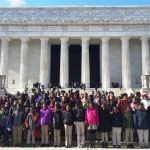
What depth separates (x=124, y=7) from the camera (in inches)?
2398

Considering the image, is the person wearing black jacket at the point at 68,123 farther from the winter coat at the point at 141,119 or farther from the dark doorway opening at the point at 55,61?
the dark doorway opening at the point at 55,61

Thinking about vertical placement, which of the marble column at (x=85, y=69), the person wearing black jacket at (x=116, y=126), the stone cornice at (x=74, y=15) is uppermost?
the stone cornice at (x=74, y=15)

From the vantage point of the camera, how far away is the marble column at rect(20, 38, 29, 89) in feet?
189

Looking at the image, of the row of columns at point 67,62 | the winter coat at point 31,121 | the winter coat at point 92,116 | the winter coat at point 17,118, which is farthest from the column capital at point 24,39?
the winter coat at point 92,116

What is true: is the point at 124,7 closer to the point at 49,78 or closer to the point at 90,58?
the point at 90,58

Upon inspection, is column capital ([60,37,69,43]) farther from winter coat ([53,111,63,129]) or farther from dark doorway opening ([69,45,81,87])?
winter coat ([53,111,63,129])

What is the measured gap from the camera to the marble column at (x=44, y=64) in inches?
2267

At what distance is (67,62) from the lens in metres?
57.6

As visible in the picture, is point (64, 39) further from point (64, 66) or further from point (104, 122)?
point (104, 122)

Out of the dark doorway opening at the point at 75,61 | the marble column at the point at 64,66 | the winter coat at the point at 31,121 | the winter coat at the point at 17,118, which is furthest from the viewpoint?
the dark doorway opening at the point at 75,61

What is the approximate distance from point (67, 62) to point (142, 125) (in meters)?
38.0

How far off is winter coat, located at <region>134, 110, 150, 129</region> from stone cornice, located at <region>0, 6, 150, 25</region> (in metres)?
38.4

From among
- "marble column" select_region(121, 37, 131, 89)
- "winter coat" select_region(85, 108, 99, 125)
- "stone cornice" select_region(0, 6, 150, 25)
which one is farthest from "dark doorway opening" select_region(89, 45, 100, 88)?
"winter coat" select_region(85, 108, 99, 125)

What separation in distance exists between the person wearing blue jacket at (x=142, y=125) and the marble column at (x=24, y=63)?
127 feet
